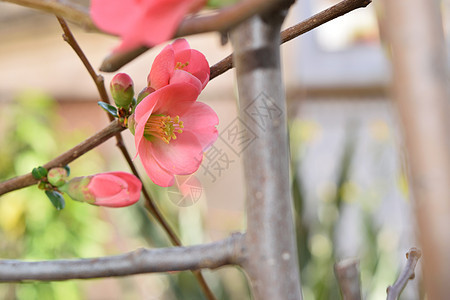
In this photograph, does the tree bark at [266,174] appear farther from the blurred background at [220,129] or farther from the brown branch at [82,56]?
the blurred background at [220,129]

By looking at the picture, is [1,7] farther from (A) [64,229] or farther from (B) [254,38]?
(B) [254,38]

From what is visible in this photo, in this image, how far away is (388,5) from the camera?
0.39 meters

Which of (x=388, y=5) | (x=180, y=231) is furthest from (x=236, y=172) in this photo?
(x=388, y=5)

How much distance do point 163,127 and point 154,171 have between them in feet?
0.06

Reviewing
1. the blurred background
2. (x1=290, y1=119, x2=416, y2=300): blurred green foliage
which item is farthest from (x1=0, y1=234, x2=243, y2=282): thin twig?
the blurred background

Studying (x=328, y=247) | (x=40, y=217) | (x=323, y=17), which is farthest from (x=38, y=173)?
(x=40, y=217)

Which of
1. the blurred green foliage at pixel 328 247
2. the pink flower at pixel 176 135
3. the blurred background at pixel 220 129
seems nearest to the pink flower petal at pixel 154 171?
the pink flower at pixel 176 135

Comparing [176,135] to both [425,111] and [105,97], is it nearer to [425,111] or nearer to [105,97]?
[105,97]

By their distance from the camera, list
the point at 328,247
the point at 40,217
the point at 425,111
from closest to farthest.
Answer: the point at 425,111
the point at 328,247
the point at 40,217

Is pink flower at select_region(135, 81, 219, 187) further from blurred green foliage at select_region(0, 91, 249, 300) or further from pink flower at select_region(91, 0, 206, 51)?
blurred green foliage at select_region(0, 91, 249, 300)

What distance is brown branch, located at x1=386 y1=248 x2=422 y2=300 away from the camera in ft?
0.53

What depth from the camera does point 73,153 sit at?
177 mm

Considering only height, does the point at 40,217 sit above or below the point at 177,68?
below

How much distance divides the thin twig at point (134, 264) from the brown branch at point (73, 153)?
0.12 feet
